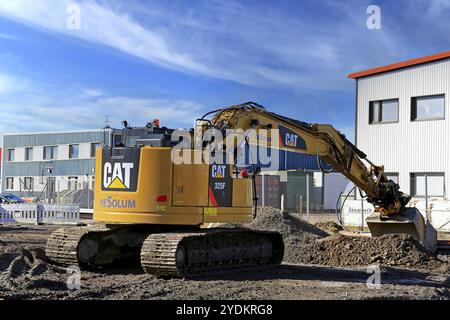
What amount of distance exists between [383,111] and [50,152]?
1404 inches

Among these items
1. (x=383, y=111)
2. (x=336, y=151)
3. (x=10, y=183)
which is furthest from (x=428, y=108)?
(x=10, y=183)

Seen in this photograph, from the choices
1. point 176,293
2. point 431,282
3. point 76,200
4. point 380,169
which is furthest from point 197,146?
point 76,200

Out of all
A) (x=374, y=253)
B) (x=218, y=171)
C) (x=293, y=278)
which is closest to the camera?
(x=218, y=171)

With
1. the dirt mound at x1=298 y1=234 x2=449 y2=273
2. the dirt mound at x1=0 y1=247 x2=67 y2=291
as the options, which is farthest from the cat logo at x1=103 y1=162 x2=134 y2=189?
the dirt mound at x1=298 y1=234 x2=449 y2=273

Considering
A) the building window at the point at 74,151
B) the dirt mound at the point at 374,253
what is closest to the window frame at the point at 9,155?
the building window at the point at 74,151

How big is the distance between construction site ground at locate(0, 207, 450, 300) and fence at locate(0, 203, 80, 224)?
868 cm

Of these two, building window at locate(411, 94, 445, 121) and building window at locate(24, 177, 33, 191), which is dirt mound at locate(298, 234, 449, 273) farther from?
building window at locate(24, 177, 33, 191)

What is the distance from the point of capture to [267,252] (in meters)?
12.7

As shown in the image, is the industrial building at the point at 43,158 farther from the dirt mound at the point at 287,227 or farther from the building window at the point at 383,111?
the dirt mound at the point at 287,227

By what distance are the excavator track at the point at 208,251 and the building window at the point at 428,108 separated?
1573cm

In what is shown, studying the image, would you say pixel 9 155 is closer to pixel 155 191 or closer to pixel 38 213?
pixel 38 213

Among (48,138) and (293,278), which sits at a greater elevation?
(48,138)

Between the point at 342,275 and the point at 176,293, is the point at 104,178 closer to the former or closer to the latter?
the point at 176,293

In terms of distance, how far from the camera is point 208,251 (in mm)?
11102
